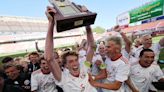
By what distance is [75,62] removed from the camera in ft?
12.8

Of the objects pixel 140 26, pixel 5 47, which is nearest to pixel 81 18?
pixel 140 26

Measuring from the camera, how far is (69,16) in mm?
3291

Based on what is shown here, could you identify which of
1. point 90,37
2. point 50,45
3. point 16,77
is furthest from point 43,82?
point 50,45

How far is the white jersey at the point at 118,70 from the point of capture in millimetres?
4004

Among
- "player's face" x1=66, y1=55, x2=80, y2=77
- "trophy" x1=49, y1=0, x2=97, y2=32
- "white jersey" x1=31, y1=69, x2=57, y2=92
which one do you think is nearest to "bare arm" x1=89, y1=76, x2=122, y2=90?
"player's face" x1=66, y1=55, x2=80, y2=77

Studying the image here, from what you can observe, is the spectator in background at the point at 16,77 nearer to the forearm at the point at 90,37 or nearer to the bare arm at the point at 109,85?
the forearm at the point at 90,37

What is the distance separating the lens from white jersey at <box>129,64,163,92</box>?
4914mm

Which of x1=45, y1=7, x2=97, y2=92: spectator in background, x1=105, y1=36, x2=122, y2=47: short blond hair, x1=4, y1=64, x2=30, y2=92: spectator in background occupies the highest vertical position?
x1=105, y1=36, x2=122, y2=47: short blond hair

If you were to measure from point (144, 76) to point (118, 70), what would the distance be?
3.36ft

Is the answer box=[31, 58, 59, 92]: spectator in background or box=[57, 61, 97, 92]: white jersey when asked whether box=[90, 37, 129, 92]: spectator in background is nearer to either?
box=[57, 61, 97, 92]: white jersey

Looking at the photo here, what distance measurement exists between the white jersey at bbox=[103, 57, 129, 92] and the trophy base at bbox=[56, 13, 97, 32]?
0.79m

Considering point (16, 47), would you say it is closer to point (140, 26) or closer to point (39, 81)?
point (140, 26)

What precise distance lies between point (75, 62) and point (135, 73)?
148 cm

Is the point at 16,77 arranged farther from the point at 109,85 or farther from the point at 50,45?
the point at 109,85
